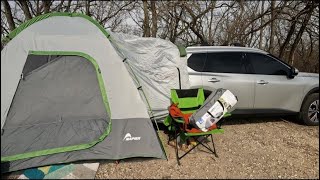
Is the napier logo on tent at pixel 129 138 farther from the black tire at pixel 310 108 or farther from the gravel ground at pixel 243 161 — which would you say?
the black tire at pixel 310 108

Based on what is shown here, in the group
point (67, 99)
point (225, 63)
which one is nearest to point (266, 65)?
point (225, 63)

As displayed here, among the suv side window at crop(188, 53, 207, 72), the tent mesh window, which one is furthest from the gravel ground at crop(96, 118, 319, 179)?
the suv side window at crop(188, 53, 207, 72)

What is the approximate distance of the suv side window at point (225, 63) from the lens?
6172 mm

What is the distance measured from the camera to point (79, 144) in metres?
4.47

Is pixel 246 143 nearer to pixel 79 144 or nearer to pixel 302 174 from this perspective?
pixel 302 174

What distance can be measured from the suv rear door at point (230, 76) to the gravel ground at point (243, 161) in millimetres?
697

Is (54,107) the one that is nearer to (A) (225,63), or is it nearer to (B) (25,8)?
(A) (225,63)

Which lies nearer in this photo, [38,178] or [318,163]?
[38,178]

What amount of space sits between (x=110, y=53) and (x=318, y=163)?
363cm

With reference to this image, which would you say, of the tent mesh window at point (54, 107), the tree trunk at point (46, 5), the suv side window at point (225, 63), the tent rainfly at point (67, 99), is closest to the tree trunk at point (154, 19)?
the tree trunk at point (46, 5)

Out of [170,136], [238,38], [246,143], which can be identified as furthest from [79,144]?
[238,38]

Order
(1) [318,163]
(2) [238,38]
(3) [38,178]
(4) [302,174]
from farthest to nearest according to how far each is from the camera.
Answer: (2) [238,38] → (1) [318,163] → (4) [302,174] → (3) [38,178]

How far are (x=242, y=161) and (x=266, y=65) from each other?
8.39 feet

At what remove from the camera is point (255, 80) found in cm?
627
